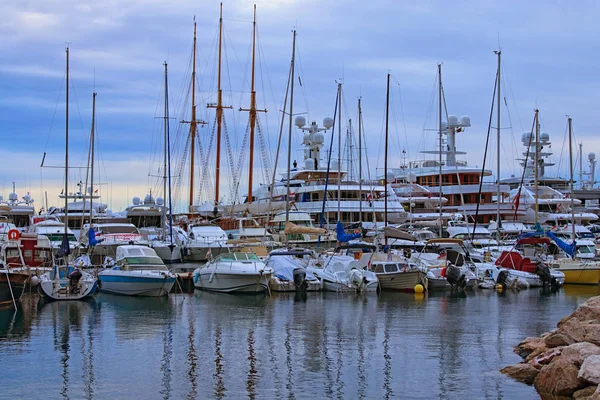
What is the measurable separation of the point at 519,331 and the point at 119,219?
53532 mm

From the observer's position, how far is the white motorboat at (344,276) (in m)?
40.4

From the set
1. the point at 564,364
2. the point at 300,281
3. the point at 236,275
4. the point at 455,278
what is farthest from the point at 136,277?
the point at 564,364

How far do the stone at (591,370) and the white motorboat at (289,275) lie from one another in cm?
2359

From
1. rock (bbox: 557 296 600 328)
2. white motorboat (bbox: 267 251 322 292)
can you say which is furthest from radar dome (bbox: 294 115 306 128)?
rock (bbox: 557 296 600 328)

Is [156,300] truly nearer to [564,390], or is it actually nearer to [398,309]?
[398,309]

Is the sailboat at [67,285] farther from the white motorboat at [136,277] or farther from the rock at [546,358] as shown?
the rock at [546,358]

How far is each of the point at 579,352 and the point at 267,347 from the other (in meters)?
9.70

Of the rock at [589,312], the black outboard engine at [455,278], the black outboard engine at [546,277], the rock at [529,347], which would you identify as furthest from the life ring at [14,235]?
the black outboard engine at [546,277]

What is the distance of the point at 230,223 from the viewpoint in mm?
71562

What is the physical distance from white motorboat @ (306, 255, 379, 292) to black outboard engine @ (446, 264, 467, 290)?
169 inches

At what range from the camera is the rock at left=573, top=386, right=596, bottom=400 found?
54.6 feet

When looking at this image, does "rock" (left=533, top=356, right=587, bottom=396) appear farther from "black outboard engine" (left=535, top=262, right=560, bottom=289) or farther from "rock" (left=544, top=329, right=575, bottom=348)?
"black outboard engine" (left=535, top=262, right=560, bottom=289)

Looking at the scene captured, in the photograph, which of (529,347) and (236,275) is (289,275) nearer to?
(236,275)

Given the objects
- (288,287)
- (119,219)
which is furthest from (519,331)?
(119,219)
